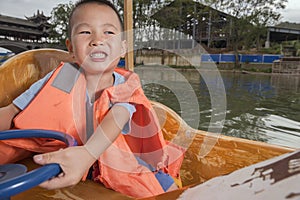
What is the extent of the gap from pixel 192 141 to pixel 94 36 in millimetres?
673

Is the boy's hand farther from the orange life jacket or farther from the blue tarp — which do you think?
the blue tarp

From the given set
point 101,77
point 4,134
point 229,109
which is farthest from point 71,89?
point 229,109

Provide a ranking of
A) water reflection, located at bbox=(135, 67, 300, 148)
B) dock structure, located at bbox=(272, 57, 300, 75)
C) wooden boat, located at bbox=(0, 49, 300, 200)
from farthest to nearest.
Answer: dock structure, located at bbox=(272, 57, 300, 75), water reflection, located at bbox=(135, 67, 300, 148), wooden boat, located at bbox=(0, 49, 300, 200)

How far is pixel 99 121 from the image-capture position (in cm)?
74

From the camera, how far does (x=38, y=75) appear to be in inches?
41.1

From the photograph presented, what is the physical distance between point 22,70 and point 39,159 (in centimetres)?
62

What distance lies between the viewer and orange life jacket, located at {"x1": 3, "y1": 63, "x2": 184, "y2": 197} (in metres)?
0.71

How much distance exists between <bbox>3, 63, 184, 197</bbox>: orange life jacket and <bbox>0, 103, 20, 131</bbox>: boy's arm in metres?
0.04

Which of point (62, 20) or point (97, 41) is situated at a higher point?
point (62, 20)

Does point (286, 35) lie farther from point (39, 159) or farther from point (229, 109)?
point (39, 159)

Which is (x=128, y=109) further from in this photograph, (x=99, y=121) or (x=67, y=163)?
(x=67, y=163)

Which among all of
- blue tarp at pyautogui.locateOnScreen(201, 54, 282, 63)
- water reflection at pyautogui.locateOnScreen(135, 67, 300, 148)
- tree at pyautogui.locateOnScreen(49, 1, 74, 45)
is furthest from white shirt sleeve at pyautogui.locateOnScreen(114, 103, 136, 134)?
blue tarp at pyautogui.locateOnScreen(201, 54, 282, 63)

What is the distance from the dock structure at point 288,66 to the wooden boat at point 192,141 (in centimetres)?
1102

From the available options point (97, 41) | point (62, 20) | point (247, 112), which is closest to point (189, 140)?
point (97, 41)
